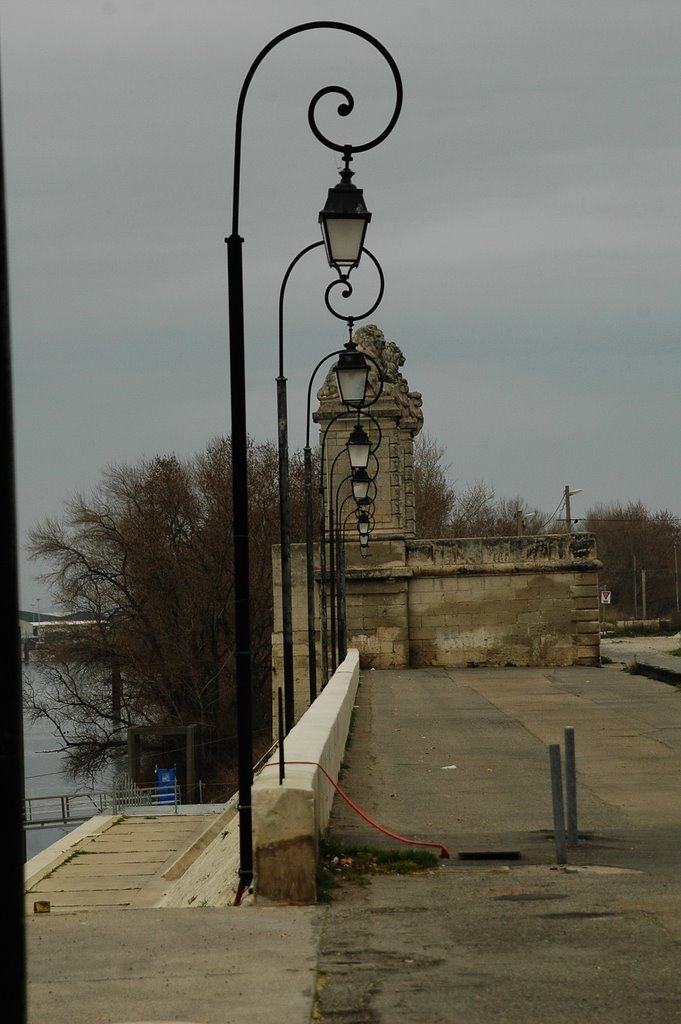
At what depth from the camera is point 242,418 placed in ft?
34.4

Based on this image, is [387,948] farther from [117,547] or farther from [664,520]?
[664,520]

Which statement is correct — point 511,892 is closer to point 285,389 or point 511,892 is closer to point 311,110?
point 311,110

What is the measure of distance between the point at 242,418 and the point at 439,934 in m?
4.63

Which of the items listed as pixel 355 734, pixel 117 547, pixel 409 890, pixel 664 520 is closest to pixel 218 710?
pixel 117 547

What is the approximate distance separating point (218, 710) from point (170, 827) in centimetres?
1510

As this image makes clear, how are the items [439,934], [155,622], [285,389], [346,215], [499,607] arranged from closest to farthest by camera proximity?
[439,934] < [346,215] < [285,389] < [499,607] < [155,622]

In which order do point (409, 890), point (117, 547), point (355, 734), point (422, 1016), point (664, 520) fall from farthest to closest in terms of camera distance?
point (664, 520) → point (117, 547) → point (355, 734) → point (409, 890) → point (422, 1016)

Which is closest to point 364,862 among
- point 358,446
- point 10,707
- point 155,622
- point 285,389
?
point 10,707

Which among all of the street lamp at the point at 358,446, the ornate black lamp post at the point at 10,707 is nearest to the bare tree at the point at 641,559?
the street lamp at the point at 358,446

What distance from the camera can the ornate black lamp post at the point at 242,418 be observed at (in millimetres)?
9930

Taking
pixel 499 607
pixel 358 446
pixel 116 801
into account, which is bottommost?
pixel 116 801

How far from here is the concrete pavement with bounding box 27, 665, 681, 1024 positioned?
574 cm

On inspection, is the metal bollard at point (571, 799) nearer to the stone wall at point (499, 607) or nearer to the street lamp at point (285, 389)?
the street lamp at point (285, 389)

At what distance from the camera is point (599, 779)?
44.2ft
